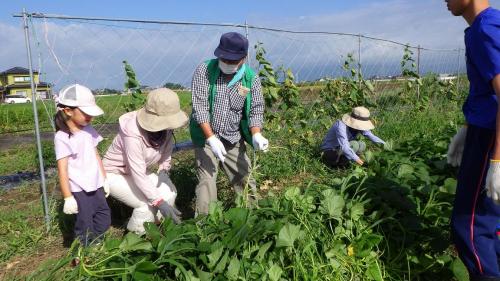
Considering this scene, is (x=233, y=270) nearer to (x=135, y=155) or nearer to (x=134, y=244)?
(x=134, y=244)

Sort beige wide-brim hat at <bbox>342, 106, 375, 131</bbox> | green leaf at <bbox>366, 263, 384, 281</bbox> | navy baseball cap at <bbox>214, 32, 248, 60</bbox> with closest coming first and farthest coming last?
green leaf at <bbox>366, 263, 384, 281</bbox>
navy baseball cap at <bbox>214, 32, 248, 60</bbox>
beige wide-brim hat at <bbox>342, 106, 375, 131</bbox>

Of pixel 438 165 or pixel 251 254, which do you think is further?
pixel 438 165

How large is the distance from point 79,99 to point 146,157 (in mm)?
662

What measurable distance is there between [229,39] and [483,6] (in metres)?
1.47

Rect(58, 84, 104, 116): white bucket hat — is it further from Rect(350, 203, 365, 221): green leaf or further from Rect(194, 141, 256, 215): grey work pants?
Rect(350, 203, 365, 221): green leaf

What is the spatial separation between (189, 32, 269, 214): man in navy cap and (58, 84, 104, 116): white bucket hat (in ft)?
2.07

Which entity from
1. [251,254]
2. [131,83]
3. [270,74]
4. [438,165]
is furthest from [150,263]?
[270,74]

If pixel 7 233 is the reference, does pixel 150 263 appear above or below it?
above

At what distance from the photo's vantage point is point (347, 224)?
228 centimetres

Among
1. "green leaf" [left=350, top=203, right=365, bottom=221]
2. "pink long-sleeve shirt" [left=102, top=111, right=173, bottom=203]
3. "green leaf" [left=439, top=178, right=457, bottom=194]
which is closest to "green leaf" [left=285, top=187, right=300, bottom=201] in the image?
"green leaf" [left=350, top=203, right=365, bottom=221]

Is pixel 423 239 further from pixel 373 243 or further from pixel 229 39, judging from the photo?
pixel 229 39

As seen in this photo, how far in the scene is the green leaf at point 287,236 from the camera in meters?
1.95

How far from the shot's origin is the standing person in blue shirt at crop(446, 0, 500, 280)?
67.5 inches

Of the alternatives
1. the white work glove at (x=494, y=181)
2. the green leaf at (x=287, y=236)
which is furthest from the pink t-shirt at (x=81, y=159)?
the white work glove at (x=494, y=181)
